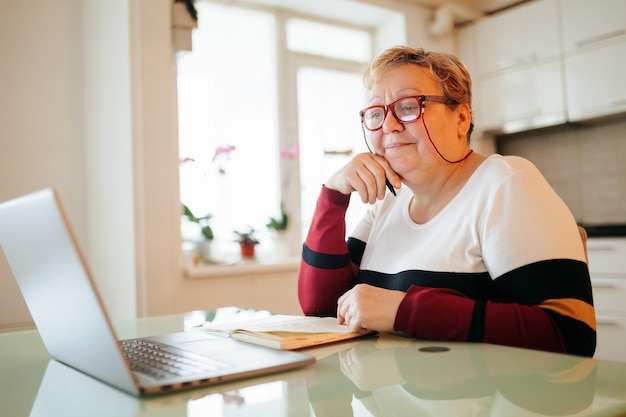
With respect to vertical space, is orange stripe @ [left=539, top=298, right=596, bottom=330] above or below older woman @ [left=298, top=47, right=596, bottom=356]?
below

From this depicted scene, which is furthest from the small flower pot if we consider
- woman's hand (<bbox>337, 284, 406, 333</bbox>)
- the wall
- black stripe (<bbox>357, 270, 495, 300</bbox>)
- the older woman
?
woman's hand (<bbox>337, 284, 406, 333</bbox>)

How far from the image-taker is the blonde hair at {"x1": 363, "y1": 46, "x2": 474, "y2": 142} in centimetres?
139

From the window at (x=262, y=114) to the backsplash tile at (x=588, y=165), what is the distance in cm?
121

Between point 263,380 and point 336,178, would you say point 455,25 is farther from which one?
point 263,380

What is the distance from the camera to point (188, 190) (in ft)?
10.7

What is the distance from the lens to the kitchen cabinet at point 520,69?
3.55 meters

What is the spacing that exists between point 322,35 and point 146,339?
3.10m

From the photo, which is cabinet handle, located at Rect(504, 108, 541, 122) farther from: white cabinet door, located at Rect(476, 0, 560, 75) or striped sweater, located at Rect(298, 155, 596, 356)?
striped sweater, located at Rect(298, 155, 596, 356)

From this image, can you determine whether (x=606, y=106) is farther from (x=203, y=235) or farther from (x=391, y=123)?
(x=391, y=123)

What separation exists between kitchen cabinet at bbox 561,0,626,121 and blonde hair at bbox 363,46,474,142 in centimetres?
225

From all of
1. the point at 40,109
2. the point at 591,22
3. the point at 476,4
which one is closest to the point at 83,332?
the point at 40,109

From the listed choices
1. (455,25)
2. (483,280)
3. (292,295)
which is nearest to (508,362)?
(483,280)

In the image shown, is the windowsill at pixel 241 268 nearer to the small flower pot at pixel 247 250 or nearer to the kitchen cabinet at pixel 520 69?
the small flower pot at pixel 247 250

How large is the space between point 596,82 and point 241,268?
2.19m
